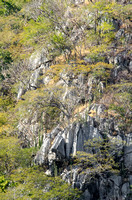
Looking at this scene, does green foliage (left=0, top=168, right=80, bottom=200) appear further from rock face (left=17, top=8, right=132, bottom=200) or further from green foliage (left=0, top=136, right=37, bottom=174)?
green foliage (left=0, top=136, right=37, bottom=174)

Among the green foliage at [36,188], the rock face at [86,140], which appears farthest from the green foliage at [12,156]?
the green foliage at [36,188]

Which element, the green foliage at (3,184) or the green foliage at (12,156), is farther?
the green foliage at (12,156)

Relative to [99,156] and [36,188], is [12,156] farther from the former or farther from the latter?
[99,156]

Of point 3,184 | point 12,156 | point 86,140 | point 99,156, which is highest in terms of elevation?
point 86,140

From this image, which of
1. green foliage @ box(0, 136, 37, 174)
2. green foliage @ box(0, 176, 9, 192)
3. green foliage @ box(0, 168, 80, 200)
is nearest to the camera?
green foliage @ box(0, 168, 80, 200)

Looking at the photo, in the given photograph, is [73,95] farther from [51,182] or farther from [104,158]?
[51,182]

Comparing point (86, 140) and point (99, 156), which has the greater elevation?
point (86, 140)

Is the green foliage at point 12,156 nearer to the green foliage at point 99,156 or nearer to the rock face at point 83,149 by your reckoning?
the rock face at point 83,149

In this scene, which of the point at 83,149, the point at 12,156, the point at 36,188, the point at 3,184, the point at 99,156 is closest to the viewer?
the point at 36,188

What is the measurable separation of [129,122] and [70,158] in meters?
4.97

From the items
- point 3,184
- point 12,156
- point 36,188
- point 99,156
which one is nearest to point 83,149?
point 99,156

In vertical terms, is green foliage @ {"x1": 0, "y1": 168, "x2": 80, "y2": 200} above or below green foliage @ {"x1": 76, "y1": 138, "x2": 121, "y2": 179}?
below

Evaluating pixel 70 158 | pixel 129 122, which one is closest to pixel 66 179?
pixel 70 158

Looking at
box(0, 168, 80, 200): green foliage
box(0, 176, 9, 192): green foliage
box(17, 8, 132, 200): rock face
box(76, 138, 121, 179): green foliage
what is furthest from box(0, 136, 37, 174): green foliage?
box(76, 138, 121, 179): green foliage
